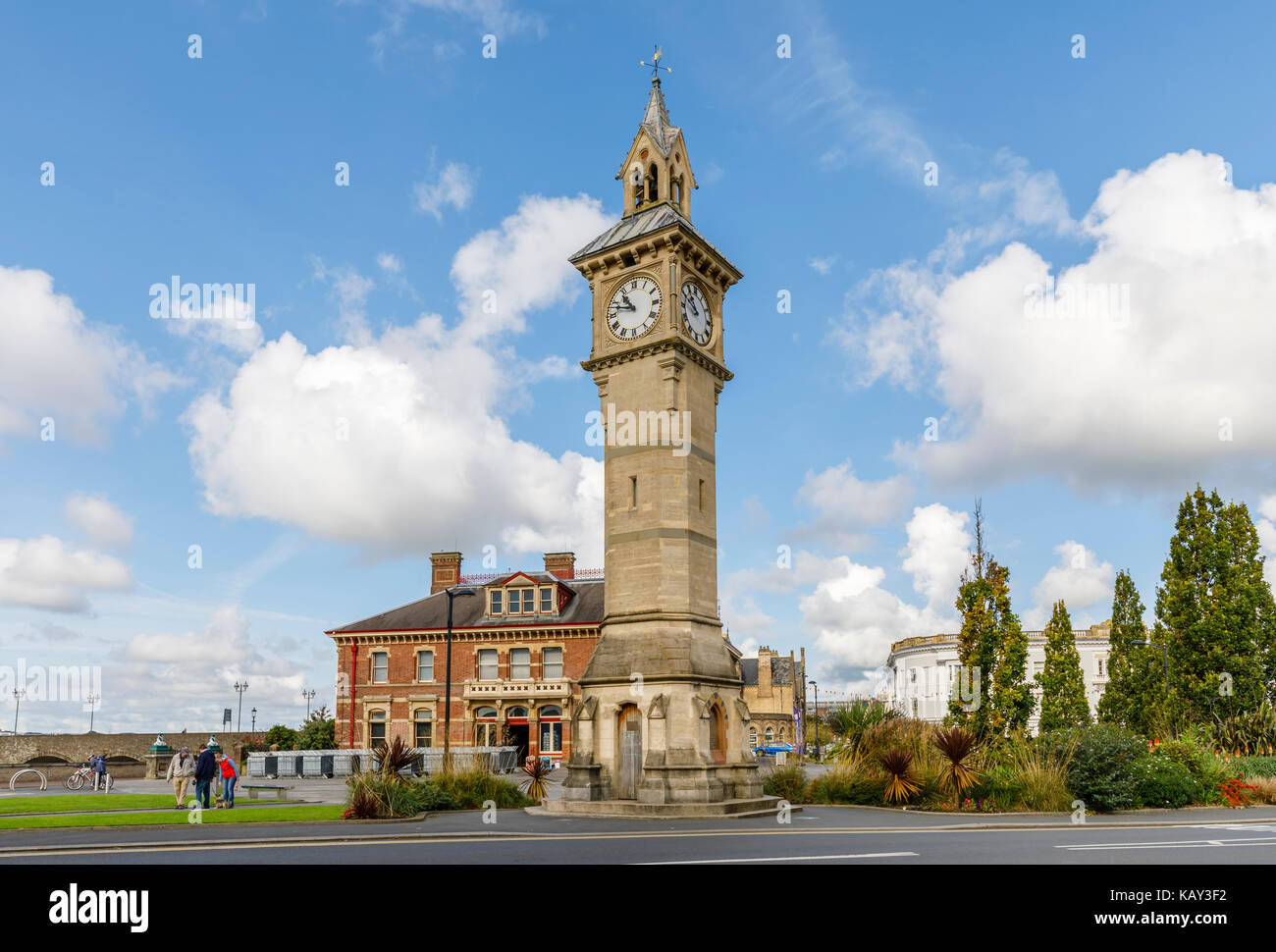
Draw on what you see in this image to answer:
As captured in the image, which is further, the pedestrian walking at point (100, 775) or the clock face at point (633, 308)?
the pedestrian walking at point (100, 775)

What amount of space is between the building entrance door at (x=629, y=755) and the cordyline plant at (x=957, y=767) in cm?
760

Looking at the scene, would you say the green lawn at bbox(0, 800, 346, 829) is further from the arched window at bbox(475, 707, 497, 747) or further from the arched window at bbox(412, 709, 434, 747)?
the arched window at bbox(412, 709, 434, 747)

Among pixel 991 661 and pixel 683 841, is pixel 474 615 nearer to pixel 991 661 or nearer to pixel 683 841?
pixel 991 661

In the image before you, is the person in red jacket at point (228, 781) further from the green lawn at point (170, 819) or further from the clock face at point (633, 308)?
the clock face at point (633, 308)

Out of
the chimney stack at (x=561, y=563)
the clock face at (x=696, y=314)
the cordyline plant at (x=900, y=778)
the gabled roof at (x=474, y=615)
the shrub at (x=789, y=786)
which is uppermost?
the clock face at (x=696, y=314)

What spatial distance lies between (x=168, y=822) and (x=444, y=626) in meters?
32.4

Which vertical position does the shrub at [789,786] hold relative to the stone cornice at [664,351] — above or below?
below

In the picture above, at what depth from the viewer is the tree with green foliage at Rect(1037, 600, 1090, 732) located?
4857 centimetres

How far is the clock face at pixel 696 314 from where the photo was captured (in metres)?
26.6

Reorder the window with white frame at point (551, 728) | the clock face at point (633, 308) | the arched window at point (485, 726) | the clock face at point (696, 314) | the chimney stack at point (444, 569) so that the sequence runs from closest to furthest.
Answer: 1. the clock face at point (633, 308)
2. the clock face at point (696, 314)
3. the window with white frame at point (551, 728)
4. the arched window at point (485, 726)
5. the chimney stack at point (444, 569)

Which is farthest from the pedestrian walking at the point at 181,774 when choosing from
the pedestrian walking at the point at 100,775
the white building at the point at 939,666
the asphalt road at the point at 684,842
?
the white building at the point at 939,666

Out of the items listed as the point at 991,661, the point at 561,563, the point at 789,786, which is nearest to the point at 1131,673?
the point at 991,661
